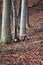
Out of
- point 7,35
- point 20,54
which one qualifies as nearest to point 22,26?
point 7,35

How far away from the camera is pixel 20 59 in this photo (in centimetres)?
858

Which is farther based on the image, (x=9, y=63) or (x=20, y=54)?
(x=20, y=54)

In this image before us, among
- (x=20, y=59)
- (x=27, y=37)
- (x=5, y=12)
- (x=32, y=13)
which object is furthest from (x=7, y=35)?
(x=32, y=13)

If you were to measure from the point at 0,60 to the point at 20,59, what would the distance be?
A: 72 centimetres

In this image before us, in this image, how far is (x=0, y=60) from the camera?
8445 mm

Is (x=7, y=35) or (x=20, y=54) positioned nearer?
(x=20, y=54)

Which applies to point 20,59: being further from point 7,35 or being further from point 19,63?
point 7,35

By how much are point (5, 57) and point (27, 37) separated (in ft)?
21.3

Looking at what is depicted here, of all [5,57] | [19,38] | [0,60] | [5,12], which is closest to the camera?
[0,60]

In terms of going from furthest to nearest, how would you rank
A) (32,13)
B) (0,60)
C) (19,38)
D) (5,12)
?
1. (32,13)
2. (19,38)
3. (5,12)
4. (0,60)

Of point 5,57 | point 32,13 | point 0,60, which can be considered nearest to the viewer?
point 0,60

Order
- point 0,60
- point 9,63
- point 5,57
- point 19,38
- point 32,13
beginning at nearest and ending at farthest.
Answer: point 9,63 < point 0,60 < point 5,57 < point 19,38 < point 32,13

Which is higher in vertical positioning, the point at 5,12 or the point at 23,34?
the point at 5,12

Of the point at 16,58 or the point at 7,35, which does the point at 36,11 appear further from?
the point at 16,58
